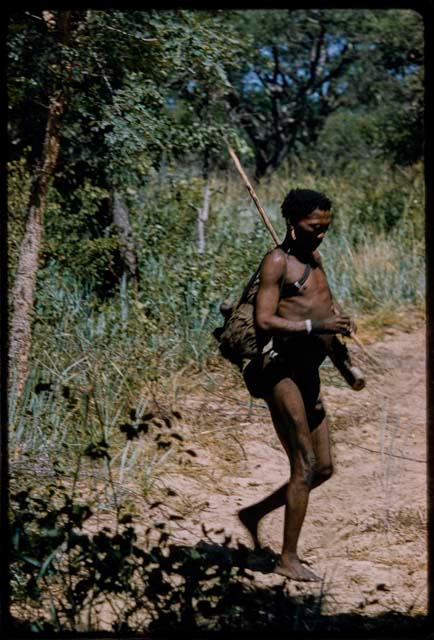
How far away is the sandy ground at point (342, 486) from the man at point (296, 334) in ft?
1.21

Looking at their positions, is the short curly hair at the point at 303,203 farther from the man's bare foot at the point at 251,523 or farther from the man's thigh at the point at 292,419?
the man's bare foot at the point at 251,523

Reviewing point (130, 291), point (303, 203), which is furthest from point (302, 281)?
point (130, 291)

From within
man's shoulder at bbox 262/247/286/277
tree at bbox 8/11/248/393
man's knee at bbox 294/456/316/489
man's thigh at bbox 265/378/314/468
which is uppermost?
tree at bbox 8/11/248/393

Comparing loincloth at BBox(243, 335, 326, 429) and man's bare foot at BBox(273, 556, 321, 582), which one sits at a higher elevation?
loincloth at BBox(243, 335, 326, 429)

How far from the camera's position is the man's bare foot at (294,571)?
4.08 m

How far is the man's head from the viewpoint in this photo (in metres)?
3.84

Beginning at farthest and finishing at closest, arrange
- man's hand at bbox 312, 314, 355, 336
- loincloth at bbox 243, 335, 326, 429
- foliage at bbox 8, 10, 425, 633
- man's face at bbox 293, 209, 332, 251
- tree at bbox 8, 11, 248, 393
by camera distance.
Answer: tree at bbox 8, 11, 248, 393 < loincloth at bbox 243, 335, 326, 429 < man's face at bbox 293, 209, 332, 251 < man's hand at bbox 312, 314, 355, 336 < foliage at bbox 8, 10, 425, 633

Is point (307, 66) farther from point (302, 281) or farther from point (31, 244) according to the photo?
point (302, 281)

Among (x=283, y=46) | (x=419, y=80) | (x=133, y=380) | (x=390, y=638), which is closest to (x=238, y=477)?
(x=133, y=380)

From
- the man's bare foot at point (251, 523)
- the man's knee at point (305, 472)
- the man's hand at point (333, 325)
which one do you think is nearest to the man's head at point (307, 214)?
the man's hand at point (333, 325)

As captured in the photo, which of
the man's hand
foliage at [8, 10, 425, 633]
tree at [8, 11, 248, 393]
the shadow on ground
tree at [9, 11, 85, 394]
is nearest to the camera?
the shadow on ground

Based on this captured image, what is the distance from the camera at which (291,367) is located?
402 cm

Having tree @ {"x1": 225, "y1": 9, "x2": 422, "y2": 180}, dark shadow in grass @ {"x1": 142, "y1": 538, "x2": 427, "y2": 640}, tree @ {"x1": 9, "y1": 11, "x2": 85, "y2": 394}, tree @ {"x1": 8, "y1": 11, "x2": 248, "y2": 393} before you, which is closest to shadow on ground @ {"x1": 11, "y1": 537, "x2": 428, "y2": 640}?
dark shadow in grass @ {"x1": 142, "y1": 538, "x2": 427, "y2": 640}

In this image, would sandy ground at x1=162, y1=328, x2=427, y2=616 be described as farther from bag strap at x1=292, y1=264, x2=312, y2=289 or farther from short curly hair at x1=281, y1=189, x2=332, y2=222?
short curly hair at x1=281, y1=189, x2=332, y2=222
